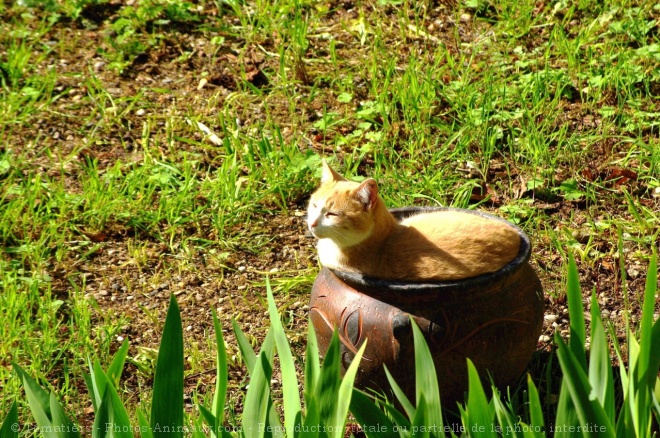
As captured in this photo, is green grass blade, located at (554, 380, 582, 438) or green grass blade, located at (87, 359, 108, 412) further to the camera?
green grass blade, located at (87, 359, 108, 412)

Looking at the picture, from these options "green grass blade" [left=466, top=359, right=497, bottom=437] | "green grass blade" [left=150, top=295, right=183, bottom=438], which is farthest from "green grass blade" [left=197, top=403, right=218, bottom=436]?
"green grass blade" [left=466, top=359, right=497, bottom=437]

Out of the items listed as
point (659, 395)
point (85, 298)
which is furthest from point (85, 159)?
point (659, 395)

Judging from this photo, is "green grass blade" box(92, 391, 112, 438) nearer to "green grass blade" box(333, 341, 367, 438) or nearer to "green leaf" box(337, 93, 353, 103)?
"green grass blade" box(333, 341, 367, 438)

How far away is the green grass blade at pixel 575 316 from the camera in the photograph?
1.94 m

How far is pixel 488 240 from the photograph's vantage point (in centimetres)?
259

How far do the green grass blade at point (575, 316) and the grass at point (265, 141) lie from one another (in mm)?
1266

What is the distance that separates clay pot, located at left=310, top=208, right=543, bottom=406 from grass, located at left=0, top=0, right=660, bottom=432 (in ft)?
2.08

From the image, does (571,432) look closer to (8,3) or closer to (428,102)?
(428,102)

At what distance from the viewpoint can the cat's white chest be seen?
2.73 metres


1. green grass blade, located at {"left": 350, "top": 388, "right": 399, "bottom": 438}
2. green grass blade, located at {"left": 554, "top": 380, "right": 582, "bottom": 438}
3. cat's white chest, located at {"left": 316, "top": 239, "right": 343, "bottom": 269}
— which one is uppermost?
green grass blade, located at {"left": 554, "top": 380, "right": 582, "bottom": 438}

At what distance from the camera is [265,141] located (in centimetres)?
411

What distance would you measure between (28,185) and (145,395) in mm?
1470

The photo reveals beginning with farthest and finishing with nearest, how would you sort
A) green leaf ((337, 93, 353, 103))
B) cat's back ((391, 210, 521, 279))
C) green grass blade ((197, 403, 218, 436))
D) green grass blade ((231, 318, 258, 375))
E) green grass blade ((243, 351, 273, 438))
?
green leaf ((337, 93, 353, 103)) → cat's back ((391, 210, 521, 279)) → green grass blade ((231, 318, 258, 375)) → green grass blade ((243, 351, 273, 438)) → green grass blade ((197, 403, 218, 436))

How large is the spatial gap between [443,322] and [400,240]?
0.34 m
